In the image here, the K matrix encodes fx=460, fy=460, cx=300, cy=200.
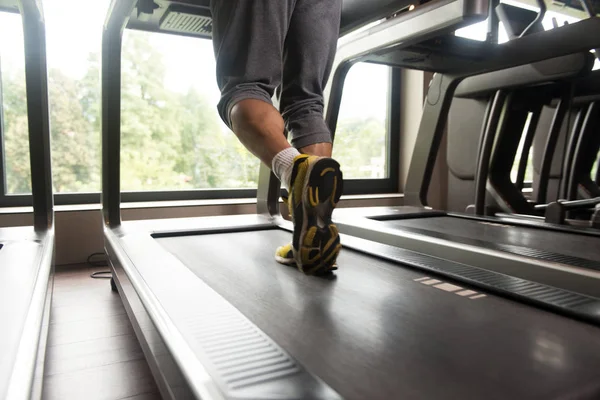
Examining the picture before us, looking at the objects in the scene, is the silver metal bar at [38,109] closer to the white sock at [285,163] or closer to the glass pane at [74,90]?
the glass pane at [74,90]

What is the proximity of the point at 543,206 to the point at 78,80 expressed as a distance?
2703 millimetres

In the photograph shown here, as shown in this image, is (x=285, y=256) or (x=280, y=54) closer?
(x=280, y=54)

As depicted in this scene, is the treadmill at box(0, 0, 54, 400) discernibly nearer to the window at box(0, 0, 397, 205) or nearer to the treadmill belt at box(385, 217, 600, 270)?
the window at box(0, 0, 397, 205)

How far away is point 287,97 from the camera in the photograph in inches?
53.3

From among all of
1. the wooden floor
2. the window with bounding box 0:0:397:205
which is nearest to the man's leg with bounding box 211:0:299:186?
the wooden floor

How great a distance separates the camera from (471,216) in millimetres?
2365

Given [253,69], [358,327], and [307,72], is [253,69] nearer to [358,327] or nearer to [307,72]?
[307,72]

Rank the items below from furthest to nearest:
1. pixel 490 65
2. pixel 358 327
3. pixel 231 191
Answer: pixel 231 191 < pixel 490 65 < pixel 358 327

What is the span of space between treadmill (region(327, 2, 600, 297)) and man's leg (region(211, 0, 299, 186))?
69 cm

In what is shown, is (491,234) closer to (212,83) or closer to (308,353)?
(308,353)

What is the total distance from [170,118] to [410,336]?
2.18m

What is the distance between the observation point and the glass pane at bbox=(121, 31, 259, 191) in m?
2.52

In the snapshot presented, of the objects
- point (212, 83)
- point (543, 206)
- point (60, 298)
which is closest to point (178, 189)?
point (212, 83)

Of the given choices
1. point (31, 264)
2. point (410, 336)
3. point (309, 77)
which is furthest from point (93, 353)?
point (309, 77)
